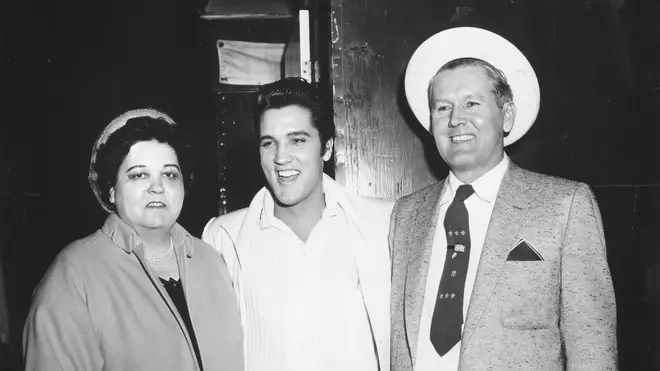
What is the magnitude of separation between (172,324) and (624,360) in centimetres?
302

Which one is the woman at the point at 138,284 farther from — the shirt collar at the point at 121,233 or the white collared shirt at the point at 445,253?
the white collared shirt at the point at 445,253

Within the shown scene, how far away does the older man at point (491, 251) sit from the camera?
1888 mm

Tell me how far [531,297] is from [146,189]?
185cm

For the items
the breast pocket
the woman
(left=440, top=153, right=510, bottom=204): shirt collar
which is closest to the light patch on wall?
the woman

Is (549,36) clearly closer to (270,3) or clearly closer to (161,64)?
(270,3)

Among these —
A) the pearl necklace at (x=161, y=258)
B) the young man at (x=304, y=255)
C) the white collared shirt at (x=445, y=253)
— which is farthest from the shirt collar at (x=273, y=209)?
the white collared shirt at (x=445, y=253)

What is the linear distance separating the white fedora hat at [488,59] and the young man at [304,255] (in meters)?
0.68

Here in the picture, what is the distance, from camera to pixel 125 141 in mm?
2174

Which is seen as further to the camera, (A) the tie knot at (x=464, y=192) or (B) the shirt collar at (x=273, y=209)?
(B) the shirt collar at (x=273, y=209)

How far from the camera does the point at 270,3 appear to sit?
14.3ft

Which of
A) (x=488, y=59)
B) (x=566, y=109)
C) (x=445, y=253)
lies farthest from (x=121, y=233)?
(x=566, y=109)

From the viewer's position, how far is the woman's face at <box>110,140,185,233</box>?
2170mm

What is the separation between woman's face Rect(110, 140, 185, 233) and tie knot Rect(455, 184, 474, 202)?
1440mm

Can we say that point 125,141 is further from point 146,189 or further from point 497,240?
point 497,240
